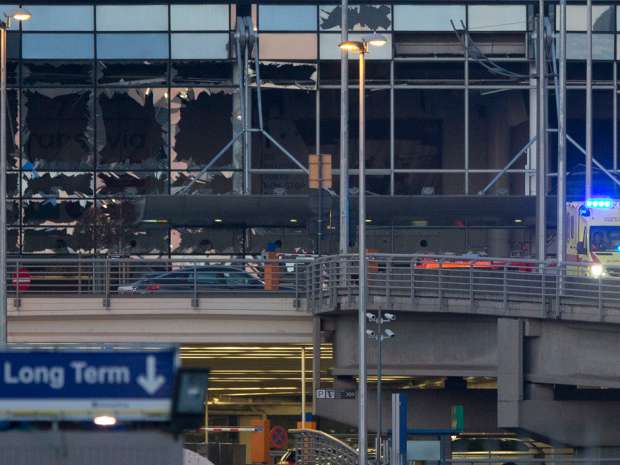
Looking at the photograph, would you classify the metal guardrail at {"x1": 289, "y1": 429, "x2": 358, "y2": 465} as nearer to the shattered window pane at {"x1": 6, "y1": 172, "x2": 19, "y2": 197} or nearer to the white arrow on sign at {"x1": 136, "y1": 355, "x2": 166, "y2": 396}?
the white arrow on sign at {"x1": 136, "y1": 355, "x2": 166, "y2": 396}

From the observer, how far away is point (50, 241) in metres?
60.5

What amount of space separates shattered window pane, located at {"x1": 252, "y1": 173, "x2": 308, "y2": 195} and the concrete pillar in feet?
81.0

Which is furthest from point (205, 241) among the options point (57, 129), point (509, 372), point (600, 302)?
point (600, 302)

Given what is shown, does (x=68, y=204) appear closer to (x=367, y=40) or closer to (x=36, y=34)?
(x=36, y=34)

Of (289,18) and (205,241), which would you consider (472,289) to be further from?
(289,18)

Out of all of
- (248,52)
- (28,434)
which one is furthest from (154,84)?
(28,434)

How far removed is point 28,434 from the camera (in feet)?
49.4

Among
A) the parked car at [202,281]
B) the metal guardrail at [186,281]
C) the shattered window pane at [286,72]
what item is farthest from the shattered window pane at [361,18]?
the parked car at [202,281]

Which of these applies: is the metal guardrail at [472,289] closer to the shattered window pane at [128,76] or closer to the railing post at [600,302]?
the railing post at [600,302]

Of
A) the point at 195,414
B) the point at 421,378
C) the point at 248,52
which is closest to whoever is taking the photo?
the point at 195,414

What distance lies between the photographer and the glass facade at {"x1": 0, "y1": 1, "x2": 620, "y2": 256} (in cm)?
6059

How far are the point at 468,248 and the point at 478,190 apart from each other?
6.39 ft

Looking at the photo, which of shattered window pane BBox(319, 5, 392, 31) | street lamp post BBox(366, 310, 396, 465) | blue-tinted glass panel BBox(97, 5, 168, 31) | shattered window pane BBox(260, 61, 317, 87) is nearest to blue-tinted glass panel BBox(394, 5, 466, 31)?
shattered window pane BBox(319, 5, 392, 31)

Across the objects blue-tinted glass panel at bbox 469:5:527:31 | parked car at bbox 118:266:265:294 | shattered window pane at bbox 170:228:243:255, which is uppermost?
blue-tinted glass panel at bbox 469:5:527:31
